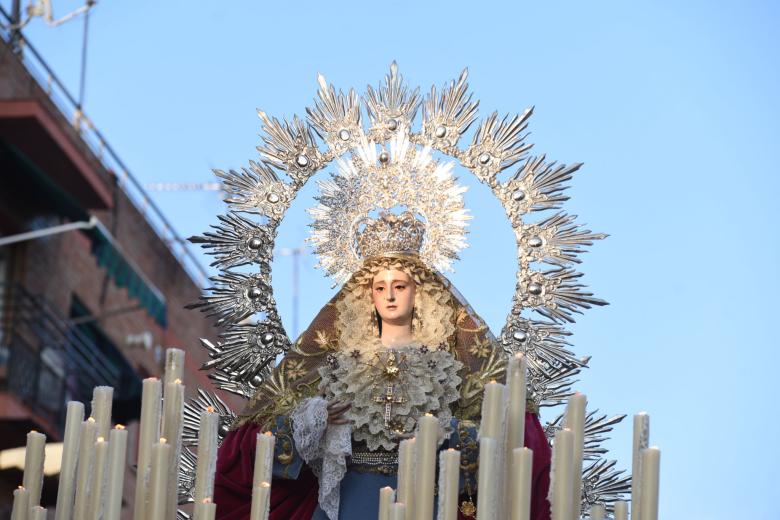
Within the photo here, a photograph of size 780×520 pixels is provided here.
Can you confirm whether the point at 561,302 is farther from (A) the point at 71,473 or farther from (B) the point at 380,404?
(A) the point at 71,473

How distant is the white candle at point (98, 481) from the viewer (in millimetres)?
5113

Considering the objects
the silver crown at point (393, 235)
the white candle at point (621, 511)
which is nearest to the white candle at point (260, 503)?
the white candle at point (621, 511)

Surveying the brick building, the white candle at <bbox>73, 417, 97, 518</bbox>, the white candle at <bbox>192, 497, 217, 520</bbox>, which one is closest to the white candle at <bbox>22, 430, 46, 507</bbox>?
the white candle at <bbox>73, 417, 97, 518</bbox>

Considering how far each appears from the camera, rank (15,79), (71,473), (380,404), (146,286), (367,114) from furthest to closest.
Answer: (146,286) → (15,79) → (367,114) → (380,404) → (71,473)

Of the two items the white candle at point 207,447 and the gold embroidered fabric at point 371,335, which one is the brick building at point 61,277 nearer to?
the gold embroidered fabric at point 371,335

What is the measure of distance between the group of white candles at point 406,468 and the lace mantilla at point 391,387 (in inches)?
66.6

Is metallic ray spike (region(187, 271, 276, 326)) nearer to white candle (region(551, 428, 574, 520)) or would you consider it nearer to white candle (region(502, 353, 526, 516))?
white candle (region(502, 353, 526, 516))

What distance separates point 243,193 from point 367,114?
54 centimetres

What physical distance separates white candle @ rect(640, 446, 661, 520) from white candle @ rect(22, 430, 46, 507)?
5.18ft

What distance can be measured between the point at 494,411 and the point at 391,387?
80.2 inches

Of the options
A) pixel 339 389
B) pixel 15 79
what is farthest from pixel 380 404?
pixel 15 79

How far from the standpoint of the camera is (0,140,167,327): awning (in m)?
15.0

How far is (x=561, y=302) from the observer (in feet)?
24.0

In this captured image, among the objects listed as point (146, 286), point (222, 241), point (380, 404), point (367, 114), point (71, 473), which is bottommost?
point (71, 473)
